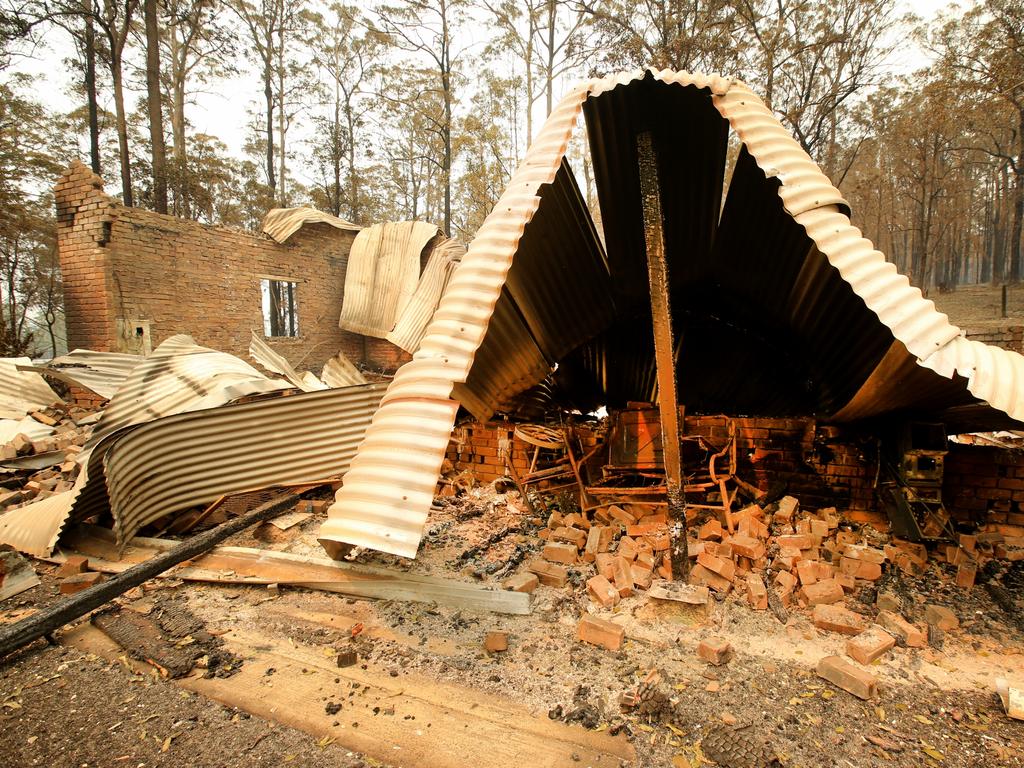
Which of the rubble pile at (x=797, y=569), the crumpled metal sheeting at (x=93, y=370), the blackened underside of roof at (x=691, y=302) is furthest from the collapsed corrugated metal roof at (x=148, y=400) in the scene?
the rubble pile at (x=797, y=569)

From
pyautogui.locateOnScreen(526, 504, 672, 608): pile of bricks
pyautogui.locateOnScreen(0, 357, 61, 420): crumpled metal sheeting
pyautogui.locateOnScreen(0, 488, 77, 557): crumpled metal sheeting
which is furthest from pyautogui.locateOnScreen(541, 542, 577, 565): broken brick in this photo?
pyautogui.locateOnScreen(0, 357, 61, 420): crumpled metal sheeting

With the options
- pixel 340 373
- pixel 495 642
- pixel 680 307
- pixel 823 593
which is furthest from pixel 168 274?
pixel 823 593

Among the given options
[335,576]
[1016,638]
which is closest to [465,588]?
[335,576]

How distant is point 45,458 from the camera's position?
5.54 meters

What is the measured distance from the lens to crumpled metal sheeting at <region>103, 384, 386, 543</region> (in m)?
3.46

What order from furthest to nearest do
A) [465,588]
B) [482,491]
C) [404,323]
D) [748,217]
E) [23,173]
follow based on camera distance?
[23,173]
[404,323]
[482,491]
[748,217]
[465,588]

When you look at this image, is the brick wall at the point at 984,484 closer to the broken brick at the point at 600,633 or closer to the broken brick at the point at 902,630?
the broken brick at the point at 902,630

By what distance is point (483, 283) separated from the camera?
2.59m

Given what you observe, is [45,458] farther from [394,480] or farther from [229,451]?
[394,480]

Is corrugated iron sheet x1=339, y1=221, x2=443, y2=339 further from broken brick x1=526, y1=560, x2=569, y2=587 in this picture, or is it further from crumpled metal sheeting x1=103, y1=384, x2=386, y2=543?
broken brick x1=526, y1=560, x2=569, y2=587

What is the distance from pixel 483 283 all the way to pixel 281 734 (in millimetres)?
2223

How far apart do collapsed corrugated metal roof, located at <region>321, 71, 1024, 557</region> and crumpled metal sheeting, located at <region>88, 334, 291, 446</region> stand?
2.57 m

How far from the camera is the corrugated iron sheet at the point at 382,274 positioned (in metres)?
13.1

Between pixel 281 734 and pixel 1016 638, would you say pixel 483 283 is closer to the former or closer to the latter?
pixel 281 734
